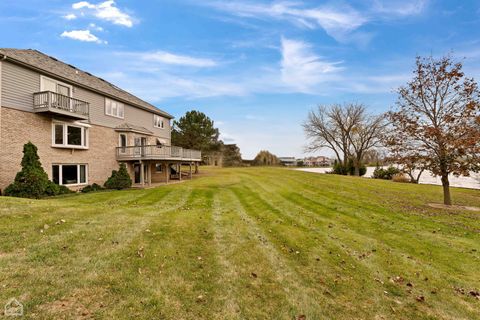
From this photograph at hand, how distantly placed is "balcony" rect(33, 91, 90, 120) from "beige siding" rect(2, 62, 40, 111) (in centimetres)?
39

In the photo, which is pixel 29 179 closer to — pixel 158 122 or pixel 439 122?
pixel 158 122

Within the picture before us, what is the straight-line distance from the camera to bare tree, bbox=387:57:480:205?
39.4 feet

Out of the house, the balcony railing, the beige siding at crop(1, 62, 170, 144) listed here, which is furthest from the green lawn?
the balcony railing

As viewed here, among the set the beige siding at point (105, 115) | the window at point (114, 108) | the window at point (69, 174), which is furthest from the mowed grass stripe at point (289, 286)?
the window at point (114, 108)

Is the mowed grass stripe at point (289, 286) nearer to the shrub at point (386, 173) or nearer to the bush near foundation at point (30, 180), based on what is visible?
the bush near foundation at point (30, 180)

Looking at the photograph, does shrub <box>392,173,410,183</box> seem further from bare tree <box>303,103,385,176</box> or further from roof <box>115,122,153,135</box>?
roof <box>115,122,153,135</box>

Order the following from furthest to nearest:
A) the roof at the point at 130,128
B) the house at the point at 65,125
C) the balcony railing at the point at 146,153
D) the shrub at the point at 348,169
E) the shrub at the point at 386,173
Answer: the shrub at the point at 348,169
the shrub at the point at 386,173
the roof at the point at 130,128
the balcony railing at the point at 146,153
the house at the point at 65,125

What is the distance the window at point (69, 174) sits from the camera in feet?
52.8

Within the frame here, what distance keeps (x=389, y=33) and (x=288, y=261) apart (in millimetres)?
18378

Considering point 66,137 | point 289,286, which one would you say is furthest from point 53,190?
point 289,286

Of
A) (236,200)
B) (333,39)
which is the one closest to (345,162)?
(333,39)

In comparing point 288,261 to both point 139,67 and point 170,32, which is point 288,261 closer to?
point 170,32

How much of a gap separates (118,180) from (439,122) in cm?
2185

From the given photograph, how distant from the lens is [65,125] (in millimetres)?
16500
